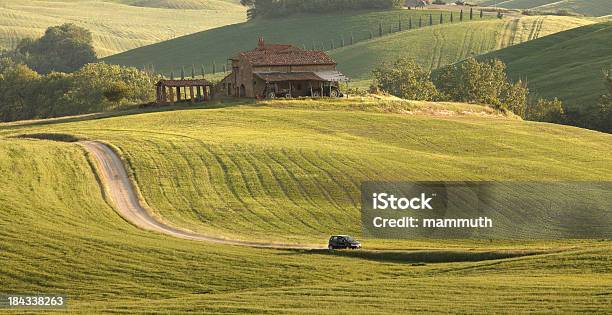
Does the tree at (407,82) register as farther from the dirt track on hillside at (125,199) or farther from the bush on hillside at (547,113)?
the dirt track on hillside at (125,199)

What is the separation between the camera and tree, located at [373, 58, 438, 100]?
146 m

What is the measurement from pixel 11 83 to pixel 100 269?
10487 centimetres

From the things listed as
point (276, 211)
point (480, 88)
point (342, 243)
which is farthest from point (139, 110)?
point (342, 243)

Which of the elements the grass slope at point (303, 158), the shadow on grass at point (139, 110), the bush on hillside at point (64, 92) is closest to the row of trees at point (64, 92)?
the bush on hillside at point (64, 92)

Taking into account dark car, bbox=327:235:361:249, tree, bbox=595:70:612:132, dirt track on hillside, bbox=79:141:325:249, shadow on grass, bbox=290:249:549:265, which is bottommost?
tree, bbox=595:70:612:132

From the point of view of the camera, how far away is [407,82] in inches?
5994

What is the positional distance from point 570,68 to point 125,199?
12847cm

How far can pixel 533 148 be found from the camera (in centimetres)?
9375

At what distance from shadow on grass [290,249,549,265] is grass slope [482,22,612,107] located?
10632cm

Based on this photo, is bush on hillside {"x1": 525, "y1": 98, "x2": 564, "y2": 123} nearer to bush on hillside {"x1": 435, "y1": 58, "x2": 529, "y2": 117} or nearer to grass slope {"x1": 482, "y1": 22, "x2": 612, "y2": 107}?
bush on hillside {"x1": 435, "y1": 58, "x2": 529, "y2": 117}

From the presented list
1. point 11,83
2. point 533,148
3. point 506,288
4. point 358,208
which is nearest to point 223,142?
point 358,208

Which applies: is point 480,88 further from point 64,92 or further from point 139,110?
point 64,92

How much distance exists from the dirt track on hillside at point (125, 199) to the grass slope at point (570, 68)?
93806mm

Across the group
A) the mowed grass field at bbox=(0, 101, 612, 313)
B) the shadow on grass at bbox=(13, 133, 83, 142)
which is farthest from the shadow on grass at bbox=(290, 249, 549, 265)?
the shadow on grass at bbox=(13, 133, 83, 142)
